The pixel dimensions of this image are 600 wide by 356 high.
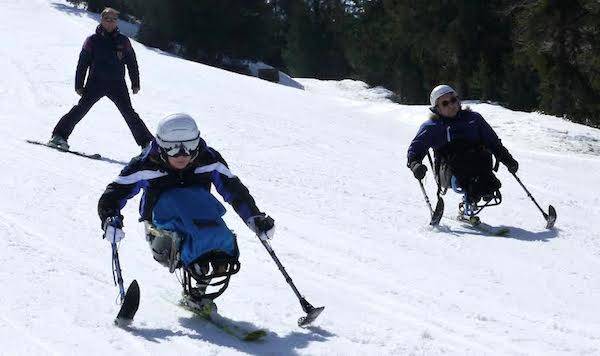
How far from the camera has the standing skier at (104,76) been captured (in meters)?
10.7

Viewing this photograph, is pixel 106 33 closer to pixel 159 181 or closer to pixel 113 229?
pixel 159 181

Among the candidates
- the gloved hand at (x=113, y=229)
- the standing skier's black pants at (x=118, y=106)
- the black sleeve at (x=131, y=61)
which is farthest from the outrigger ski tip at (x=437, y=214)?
the black sleeve at (x=131, y=61)

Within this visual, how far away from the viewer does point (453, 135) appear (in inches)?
344

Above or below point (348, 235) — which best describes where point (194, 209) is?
above

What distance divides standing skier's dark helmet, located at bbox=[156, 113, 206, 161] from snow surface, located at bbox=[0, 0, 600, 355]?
1.02 meters

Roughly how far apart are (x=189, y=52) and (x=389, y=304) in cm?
2862

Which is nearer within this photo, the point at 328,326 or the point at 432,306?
the point at 328,326

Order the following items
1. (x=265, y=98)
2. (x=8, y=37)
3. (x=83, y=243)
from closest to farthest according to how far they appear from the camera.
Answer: (x=83, y=243)
(x=265, y=98)
(x=8, y=37)

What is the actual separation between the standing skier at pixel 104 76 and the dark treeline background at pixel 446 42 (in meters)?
11.5

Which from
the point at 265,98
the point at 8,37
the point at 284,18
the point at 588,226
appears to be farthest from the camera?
the point at 284,18

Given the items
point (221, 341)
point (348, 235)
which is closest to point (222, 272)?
point (221, 341)

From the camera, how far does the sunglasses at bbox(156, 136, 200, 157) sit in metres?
5.13

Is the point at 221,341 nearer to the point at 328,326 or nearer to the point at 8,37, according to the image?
the point at 328,326

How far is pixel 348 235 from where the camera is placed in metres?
7.82
